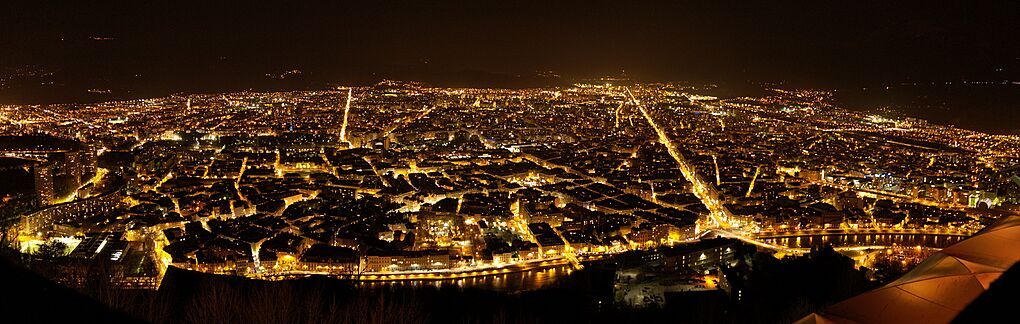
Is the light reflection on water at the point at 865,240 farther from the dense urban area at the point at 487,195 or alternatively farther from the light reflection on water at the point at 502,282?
the light reflection on water at the point at 502,282

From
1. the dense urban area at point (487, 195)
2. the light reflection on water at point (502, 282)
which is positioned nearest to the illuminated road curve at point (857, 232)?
the dense urban area at point (487, 195)

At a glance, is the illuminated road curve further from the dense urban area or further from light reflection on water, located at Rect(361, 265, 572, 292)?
light reflection on water, located at Rect(361, 265, 572, 292)

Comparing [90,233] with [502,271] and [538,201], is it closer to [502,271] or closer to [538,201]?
[502,271]

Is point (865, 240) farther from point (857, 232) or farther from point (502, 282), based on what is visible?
point (502, 282)

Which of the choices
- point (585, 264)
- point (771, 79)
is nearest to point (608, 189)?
point (585, 264)

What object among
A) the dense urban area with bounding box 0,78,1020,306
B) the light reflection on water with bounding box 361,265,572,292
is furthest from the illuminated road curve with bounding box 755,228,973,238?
the light reflection on water with bounding box 361,265,572,292

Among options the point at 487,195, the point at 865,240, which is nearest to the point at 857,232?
the point at 865,240

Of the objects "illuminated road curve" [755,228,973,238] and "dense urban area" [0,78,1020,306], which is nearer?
"dense urban area" [0,78,1020,306]
